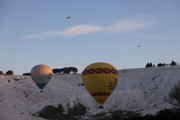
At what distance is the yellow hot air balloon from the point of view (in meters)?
58.7

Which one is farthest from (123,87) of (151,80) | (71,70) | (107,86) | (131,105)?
(107,86)

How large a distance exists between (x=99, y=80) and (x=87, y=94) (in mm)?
67829

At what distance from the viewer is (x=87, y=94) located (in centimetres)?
12606

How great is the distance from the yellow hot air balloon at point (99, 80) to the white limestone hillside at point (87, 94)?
141ft

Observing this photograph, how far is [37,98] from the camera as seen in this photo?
431ft

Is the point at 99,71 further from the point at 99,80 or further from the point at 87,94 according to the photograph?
the point at 87,94

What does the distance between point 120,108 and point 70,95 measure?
20.6 m

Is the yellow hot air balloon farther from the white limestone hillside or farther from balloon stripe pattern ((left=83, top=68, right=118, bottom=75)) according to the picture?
the white limestone hillside

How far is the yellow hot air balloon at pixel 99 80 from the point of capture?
5872 centimetres

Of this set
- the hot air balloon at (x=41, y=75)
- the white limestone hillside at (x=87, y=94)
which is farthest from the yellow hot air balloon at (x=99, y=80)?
the white limestone hillside at (x=87, y=94)

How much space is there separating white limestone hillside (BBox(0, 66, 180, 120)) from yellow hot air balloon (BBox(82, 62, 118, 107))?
42838 mm

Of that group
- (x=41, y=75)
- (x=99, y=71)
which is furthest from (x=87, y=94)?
(x=99, y=71)

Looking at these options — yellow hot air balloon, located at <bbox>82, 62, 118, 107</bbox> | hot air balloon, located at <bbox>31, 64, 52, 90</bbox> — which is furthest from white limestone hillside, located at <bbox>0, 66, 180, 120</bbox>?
yellow hot air balloon, located at <bbox>82, 62, 118, 107</bbox>

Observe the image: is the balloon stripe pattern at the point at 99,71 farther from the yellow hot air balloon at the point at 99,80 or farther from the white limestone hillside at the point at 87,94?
the white limestone hillside at the point at 87,94
